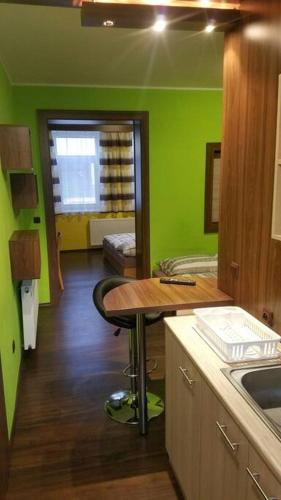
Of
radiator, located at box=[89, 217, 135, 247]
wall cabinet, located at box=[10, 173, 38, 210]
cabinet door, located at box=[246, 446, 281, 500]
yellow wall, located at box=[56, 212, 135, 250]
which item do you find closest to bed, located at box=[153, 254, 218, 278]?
wall cabinet, located at box=[10, 173, 38, 210]

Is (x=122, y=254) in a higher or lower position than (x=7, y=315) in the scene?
lower

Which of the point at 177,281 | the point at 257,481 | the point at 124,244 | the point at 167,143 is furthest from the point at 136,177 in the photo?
the point at 257,481

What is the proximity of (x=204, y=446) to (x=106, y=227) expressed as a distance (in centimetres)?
681

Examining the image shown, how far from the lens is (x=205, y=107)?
4.64 m

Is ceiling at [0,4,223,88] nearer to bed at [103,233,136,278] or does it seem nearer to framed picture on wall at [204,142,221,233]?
framed picture on wall at [204,142,221,233]

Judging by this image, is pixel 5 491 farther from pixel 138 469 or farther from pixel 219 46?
pixel 219 46

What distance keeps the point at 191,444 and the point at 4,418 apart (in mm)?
1036

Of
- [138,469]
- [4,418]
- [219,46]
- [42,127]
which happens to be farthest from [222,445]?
[42,127]

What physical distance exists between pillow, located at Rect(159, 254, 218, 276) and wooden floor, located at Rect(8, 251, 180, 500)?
28.8 inches

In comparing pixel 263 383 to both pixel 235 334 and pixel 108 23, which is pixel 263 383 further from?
pixel 108 23

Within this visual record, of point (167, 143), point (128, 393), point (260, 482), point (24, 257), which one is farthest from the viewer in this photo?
point (167, 143)

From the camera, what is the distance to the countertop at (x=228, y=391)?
1.06 metres

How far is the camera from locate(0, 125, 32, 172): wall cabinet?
2732 millimetres

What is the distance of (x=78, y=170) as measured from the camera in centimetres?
808
